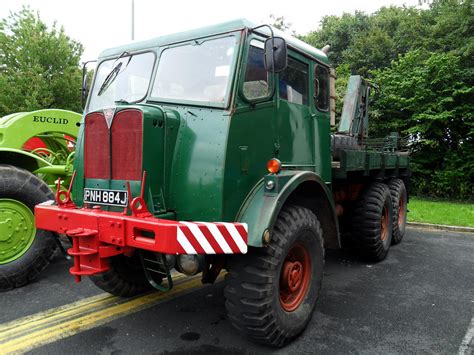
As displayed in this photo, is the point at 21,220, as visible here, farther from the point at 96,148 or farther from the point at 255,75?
the point at 255,75

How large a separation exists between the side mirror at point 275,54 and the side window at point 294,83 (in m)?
0.50

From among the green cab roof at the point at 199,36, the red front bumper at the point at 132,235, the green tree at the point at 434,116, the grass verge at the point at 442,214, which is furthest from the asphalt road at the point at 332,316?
the green tree at the point at 434,116

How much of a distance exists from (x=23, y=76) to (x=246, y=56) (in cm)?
1290

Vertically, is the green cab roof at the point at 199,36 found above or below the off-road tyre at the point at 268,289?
above

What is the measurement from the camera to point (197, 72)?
3.44 m

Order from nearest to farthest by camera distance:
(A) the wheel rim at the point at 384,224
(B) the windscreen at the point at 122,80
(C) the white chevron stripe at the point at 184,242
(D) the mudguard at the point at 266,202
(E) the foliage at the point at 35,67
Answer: (C) the white chevron stripe at the point at 184,242
(D) the mudguard at the point at 266,202
(B) the windscreen at the point at 122,80
(A) the wheel rim at the point at 384,224
(E) the foliage at the point at 35,67

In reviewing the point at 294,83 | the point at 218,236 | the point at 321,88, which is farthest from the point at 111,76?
the point at 321,88

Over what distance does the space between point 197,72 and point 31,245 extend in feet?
10.1

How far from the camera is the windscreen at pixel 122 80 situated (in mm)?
3732

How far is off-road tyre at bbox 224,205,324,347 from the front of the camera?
10.00 feet

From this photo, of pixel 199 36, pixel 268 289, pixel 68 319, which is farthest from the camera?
pixel 68 319

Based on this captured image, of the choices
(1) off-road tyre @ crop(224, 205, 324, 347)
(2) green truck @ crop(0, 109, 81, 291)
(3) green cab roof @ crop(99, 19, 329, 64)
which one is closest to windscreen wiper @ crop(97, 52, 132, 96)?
(3) green cab roof @ crop(99, 19, 329, 64)

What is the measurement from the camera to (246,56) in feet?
10.9

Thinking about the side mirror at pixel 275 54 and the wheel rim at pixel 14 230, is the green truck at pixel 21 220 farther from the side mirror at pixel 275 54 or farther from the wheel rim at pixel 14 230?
the side mirror at pixel 275 54
